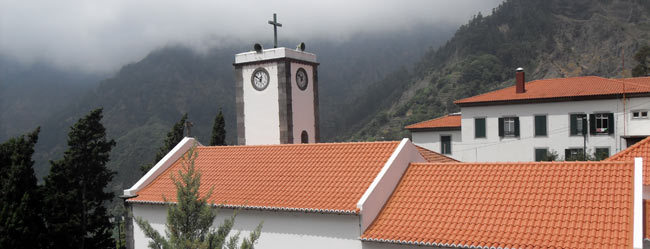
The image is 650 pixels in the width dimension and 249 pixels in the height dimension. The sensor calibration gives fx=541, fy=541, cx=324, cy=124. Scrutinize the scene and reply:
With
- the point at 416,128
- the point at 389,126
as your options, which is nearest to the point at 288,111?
the point at 416,128

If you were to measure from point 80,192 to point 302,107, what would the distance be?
13238mm

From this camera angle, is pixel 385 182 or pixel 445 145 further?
pixel 445 145

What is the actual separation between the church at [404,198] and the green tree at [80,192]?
9.00m

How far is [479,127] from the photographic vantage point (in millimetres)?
44438

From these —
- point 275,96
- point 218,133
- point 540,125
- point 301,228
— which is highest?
point 275,96

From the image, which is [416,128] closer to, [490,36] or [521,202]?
[521,202]

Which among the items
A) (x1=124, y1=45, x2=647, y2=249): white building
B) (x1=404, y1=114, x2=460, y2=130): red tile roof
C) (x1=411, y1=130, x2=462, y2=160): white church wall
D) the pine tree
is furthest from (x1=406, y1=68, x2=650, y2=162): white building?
(x1=124, y1=45, x2=647, y2=249): white building

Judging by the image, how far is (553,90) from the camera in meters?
42.9

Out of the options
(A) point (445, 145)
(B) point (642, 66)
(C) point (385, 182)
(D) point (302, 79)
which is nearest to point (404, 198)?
(C) point (385, 182)

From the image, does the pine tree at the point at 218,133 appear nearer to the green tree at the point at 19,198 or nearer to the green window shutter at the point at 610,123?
the green tree at the point at 19,198

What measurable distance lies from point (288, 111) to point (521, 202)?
45.6 feet

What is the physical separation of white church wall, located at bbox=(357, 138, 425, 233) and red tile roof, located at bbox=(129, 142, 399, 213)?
0.41 meters

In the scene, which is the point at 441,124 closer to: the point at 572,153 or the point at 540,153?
the point at 540,153

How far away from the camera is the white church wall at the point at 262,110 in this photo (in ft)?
85.6
